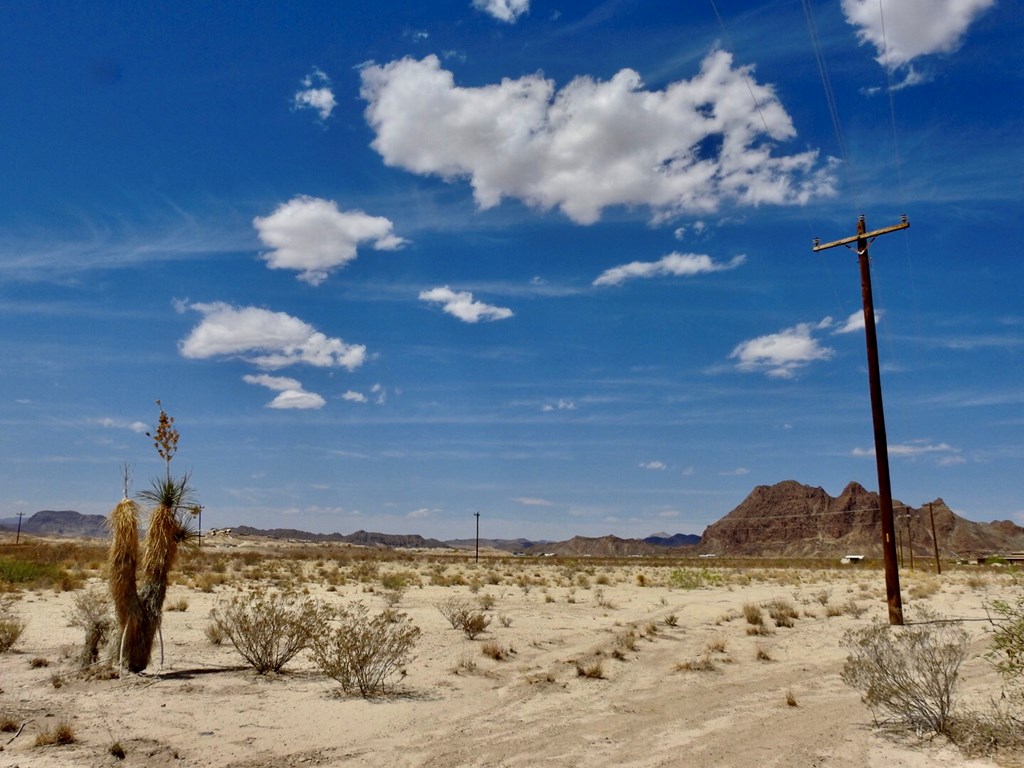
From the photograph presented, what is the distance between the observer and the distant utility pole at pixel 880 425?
18.4 meters

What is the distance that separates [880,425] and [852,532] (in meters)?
169

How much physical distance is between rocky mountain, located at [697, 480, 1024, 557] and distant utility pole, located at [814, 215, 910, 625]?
13437cm

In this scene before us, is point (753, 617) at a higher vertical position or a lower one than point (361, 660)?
lower

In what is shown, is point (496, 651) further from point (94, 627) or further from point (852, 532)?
point (852, 532)

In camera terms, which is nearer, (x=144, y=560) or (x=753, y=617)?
(x=144, y=560)

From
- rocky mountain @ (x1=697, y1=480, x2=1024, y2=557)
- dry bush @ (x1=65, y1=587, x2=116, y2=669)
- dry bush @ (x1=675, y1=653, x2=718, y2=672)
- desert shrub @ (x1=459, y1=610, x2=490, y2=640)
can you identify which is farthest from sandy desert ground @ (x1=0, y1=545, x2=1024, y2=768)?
rocky mountain @ (x1=697, y1=480, x2=1024, y2=557)

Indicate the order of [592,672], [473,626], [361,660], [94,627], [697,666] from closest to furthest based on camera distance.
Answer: [361,660] → [94,627] → [592,672] → [697,666] → [473,626]

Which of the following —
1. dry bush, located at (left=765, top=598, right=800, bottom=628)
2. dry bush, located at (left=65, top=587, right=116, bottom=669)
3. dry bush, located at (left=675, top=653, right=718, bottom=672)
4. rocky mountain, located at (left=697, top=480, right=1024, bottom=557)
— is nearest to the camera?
dry bush, located at (left=65, top=587, right=116, bottom=669)

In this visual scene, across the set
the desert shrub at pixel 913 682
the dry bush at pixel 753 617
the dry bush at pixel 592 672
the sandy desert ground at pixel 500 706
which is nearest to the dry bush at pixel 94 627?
the sandy desert ground at pixel 500 706

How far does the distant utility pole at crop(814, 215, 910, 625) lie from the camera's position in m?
18.4

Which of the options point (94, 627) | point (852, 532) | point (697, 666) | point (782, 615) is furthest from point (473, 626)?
point (852, 532)

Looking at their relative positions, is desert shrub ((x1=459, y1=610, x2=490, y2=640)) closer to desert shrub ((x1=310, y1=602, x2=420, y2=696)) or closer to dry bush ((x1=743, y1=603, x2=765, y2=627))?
desert shrub ((x1=310, y1=602, x2=420, y2=696))

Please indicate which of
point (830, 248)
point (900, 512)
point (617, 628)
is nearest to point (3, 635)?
point (617, 628)

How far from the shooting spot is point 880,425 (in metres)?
19.2
